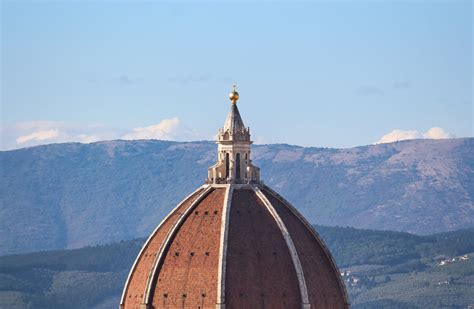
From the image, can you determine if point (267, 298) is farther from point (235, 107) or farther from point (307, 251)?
point (235, 107)

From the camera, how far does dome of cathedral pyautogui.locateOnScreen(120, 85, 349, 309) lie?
3875 inches

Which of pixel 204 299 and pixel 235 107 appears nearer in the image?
pixel 204 299

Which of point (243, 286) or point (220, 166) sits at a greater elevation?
point (220, 166)

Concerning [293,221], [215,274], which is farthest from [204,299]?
[293,221]

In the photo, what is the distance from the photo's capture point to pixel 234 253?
325ft

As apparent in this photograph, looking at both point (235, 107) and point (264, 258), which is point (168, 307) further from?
point (235, 107)

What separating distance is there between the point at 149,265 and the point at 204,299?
15.3 ft

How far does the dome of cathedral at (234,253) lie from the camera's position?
323 feet

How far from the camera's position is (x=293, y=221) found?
102750 millimetres

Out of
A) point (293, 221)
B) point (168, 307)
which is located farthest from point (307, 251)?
point (168, 307)

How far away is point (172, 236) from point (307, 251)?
25.0ft

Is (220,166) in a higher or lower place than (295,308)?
higher

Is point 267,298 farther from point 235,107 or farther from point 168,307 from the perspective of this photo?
point 235,107

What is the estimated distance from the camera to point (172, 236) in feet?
330
